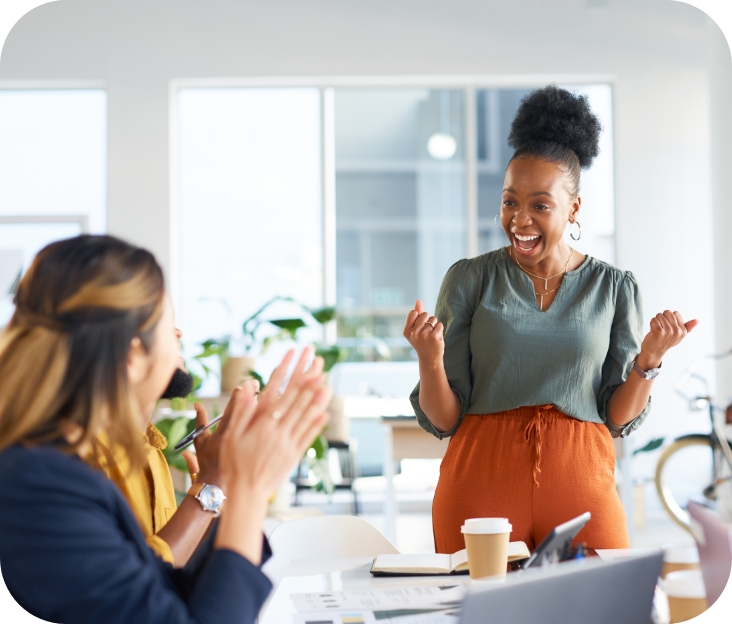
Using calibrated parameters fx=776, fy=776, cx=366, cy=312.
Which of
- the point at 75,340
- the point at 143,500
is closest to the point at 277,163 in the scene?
the point at 143,500

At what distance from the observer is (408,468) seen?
538 centimetres

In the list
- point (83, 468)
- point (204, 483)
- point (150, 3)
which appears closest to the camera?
point (83, 468)

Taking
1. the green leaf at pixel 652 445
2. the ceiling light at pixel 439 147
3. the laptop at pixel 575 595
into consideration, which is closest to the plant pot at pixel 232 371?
the ceiling light at pixel 439 147

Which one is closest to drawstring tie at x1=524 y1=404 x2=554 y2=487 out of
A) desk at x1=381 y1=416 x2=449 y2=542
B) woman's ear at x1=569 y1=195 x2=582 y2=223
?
woman's ear at x1=569 y1=195 x2=582 y2=223

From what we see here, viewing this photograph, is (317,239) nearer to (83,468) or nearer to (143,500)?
(143,500)

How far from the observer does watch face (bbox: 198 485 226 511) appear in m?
1.26

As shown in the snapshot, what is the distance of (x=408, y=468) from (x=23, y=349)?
15.3 ft

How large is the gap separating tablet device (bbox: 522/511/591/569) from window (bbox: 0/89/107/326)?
4846mm

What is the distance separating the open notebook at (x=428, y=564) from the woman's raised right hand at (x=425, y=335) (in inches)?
16.7

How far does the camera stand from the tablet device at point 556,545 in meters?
1.08

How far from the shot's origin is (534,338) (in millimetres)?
1773

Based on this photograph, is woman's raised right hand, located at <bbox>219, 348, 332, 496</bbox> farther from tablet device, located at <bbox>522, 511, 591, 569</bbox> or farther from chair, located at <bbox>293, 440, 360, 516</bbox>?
chair, located at <bbox>293, 440, 360, 516</bbox>

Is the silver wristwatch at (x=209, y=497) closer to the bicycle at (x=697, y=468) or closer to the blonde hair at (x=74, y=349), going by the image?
the blonde hair at (x=74, y=349)

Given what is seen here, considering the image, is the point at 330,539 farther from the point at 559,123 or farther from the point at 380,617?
the point at 559,123
